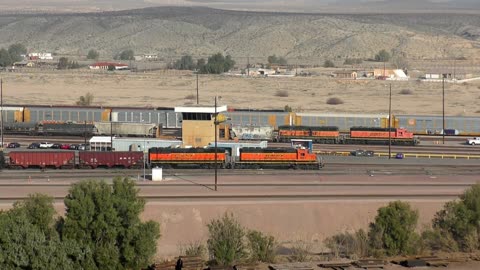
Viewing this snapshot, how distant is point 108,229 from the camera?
118 ft

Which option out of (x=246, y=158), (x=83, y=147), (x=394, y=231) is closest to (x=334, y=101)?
(x=83, y=147)

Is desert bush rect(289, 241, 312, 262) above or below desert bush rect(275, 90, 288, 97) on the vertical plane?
below

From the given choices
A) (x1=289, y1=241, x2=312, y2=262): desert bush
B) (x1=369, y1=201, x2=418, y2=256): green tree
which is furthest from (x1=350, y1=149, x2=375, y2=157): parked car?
(x1=369, y1=201, x2=418, y2=256): green tree

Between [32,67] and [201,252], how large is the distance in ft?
416

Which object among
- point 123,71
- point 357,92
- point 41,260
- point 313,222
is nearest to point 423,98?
point 357,92

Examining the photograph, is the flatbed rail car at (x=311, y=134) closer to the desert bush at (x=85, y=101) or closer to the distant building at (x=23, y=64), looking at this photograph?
the desert bush at (x=85, y=101)

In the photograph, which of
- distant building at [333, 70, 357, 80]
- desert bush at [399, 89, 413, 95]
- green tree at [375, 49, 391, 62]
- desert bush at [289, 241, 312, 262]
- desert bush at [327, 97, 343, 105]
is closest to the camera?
desert bush at [289, 241, 312, 262]

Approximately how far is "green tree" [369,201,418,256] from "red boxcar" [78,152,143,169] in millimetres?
22102

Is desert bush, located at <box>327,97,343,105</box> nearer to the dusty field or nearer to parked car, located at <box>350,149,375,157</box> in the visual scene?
the dusty field

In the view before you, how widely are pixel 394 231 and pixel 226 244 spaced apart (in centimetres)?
757

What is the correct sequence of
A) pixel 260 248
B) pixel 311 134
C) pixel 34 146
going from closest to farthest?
1. pixel 260 248
2. pixel 34 146
3. pixel 311 134

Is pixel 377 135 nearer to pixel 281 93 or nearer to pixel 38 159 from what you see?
pixel 38 159

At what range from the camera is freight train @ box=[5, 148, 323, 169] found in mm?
57469

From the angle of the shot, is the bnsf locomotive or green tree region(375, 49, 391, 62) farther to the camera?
green tree region(375, 49, 391, 62)
